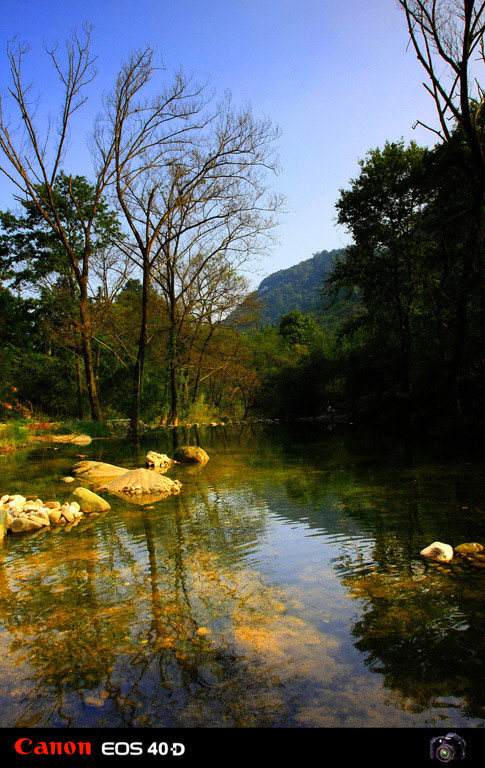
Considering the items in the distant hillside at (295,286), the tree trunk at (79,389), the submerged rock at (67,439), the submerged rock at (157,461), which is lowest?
the submerged rock at (157,461)

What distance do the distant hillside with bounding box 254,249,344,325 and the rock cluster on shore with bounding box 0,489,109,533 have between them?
211ft

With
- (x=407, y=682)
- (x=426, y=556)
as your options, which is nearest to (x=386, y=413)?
(x=426, y=556)

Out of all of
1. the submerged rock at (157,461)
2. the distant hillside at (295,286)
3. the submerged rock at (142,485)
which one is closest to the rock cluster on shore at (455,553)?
the submerged rock at (142,485)

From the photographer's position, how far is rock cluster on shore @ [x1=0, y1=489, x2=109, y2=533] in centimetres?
555

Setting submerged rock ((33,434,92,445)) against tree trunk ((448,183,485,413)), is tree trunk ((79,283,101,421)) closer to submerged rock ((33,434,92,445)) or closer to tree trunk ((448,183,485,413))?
submerged rock ((33,434,92,445))

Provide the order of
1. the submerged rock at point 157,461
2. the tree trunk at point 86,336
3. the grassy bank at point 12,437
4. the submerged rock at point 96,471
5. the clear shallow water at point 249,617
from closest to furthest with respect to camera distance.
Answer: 1. the clear shallow water at point 249,617
2. the submerged rock at point 96,471
3. the submerged rock at point 157,461
4. the grassy bank at point 12,437
5. the tree trunk at point 86,336

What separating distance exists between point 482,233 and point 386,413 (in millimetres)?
10739

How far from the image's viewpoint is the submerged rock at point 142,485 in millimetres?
7559

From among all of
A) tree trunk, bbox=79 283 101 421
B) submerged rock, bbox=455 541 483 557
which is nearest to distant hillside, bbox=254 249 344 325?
tree trunk, bbox=79 283 101 421
